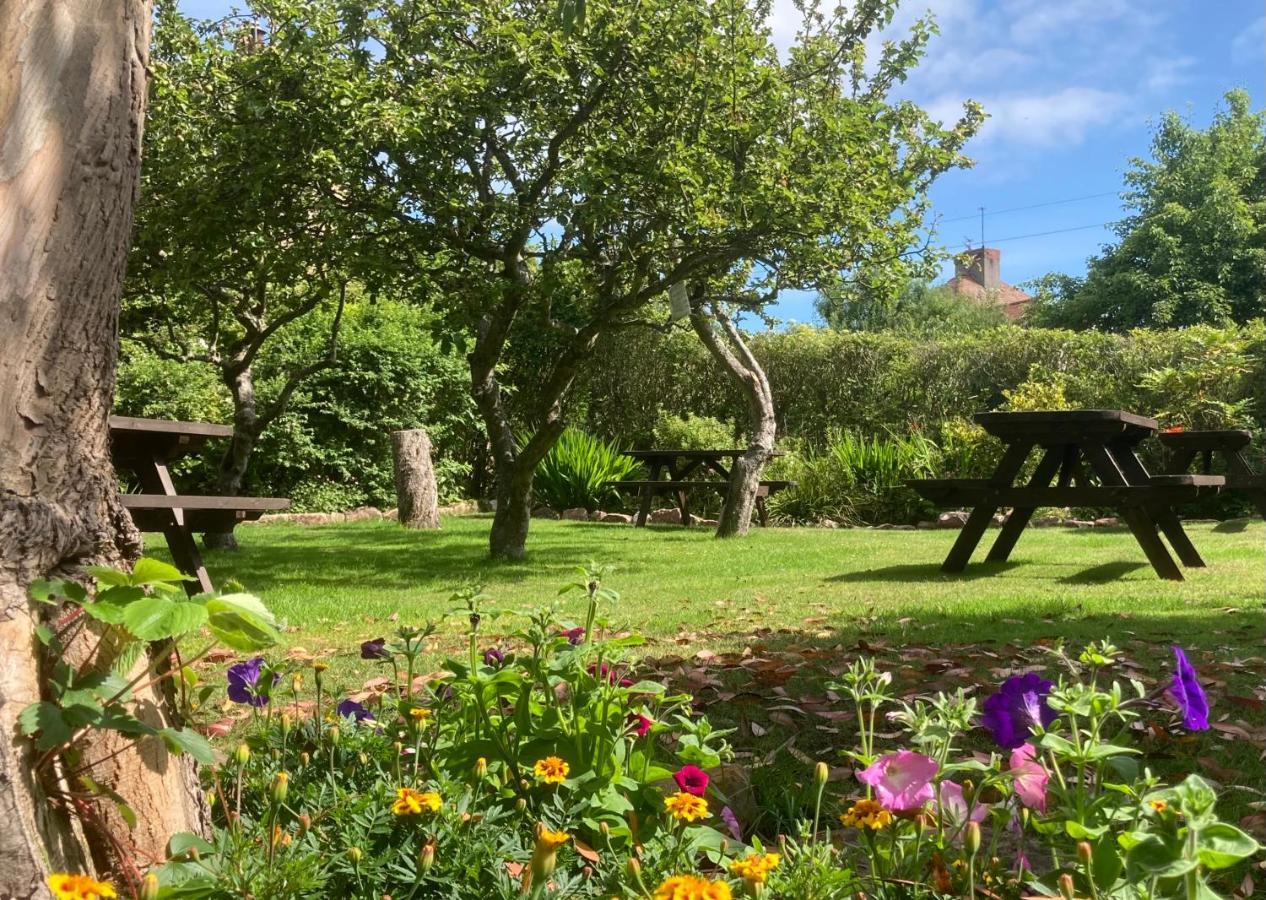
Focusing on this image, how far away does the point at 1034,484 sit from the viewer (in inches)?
259

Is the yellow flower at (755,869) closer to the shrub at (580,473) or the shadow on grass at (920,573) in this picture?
the shadow on grass at (920,573)

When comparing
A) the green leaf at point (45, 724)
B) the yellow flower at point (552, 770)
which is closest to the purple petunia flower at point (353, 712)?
the yellow flower at point (552, 770)

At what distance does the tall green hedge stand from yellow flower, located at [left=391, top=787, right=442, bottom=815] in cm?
1236

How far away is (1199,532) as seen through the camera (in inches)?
369

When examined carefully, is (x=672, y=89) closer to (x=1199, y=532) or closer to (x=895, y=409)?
(x=1199, y=532)

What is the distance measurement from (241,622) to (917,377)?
13.4m

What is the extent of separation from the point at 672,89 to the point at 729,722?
4.85 meters

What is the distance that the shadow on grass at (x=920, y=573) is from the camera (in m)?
6.43

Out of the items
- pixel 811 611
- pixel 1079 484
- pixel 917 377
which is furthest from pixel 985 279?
pixel 811 611

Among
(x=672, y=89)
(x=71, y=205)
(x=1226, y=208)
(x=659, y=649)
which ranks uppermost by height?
(x=1226, y=208)

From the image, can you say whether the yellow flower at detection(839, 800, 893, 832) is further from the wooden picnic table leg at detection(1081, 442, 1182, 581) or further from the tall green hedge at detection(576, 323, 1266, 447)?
the tall green hedge at detection(576, 323, 1266, 447)

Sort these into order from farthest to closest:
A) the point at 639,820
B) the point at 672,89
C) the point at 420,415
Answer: the point at 420,415
the point at 672,89
the point at 639,820

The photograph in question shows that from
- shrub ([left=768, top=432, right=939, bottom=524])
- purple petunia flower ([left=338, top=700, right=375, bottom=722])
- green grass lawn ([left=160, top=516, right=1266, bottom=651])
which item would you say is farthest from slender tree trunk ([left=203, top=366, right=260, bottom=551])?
purple petunia flower ([left=338, top=700, right=375, bottom=722])

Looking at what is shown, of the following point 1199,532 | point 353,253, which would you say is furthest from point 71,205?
point 1199,532
